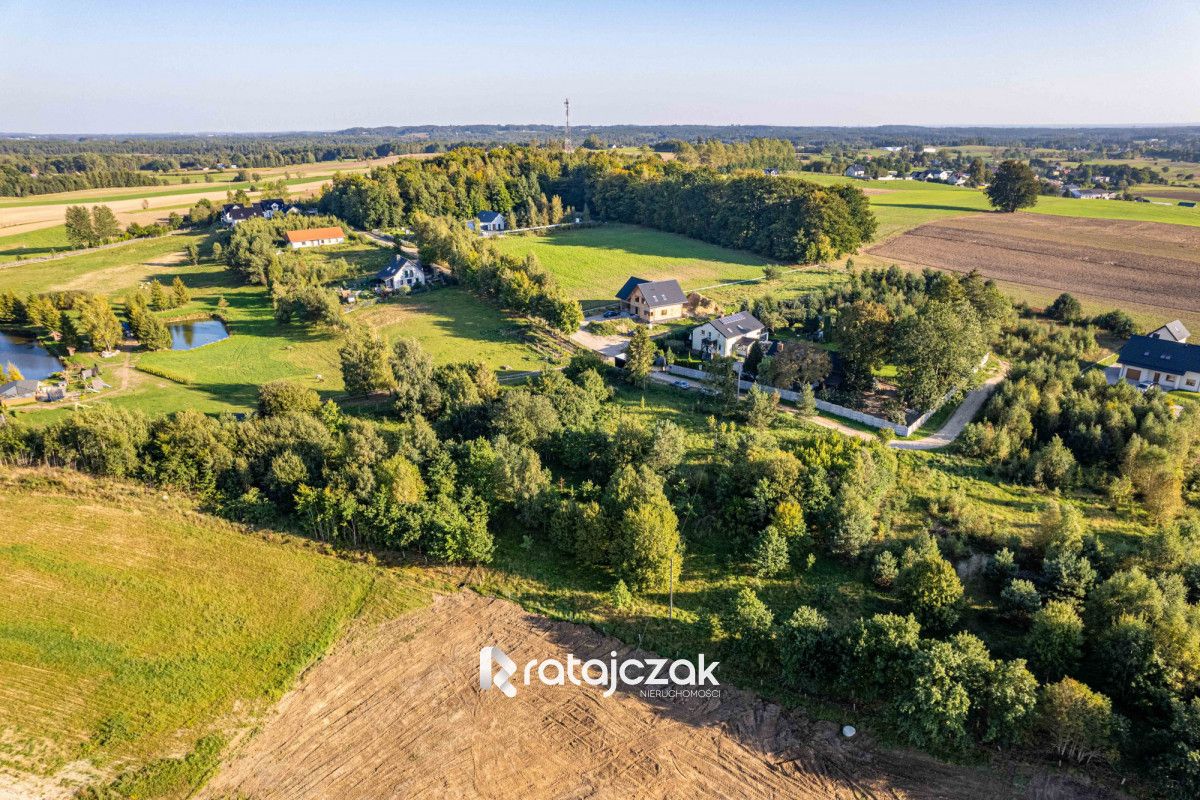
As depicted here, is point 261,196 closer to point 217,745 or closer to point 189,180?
point 189,180

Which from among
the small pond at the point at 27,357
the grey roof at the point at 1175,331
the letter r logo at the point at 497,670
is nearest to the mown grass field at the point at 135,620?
the letter r logo at the point at 497,670

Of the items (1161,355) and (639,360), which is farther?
(639,360)

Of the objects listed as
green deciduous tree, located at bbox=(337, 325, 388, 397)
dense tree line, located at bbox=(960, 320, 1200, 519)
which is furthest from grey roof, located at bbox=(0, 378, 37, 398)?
dense tree line, located at bbox=(960, 320, 1200, 519)

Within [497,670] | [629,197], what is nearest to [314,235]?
[629,197]

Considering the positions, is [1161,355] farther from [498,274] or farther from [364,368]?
[364,368]

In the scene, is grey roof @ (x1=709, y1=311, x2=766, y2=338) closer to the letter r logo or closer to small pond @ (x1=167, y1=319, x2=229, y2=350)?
the letter r logo

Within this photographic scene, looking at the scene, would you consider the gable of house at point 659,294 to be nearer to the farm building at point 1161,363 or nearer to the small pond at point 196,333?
the farm building at point 1161,363
